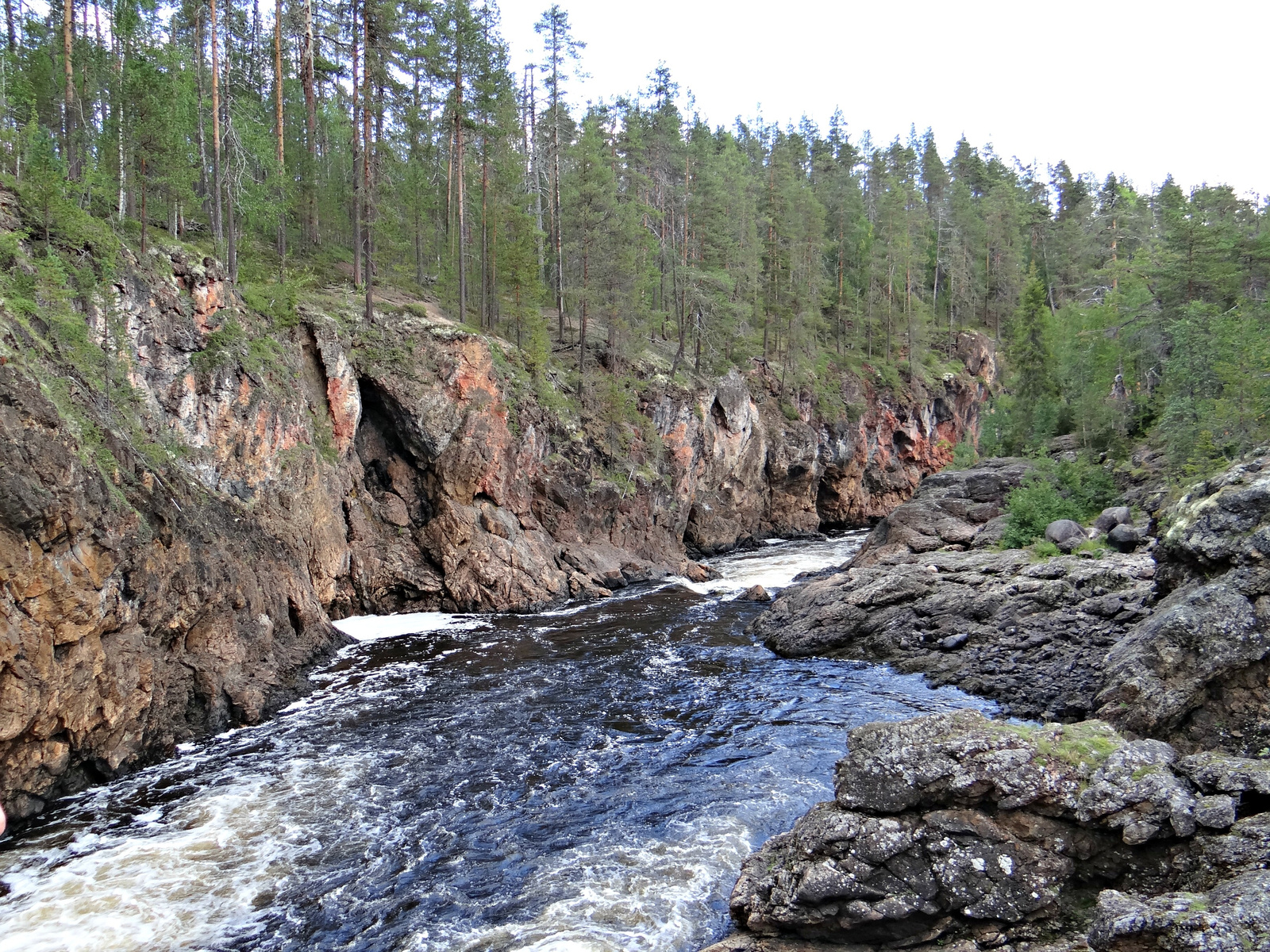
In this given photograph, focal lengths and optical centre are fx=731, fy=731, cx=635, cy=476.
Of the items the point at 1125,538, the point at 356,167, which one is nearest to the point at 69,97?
the point at 356,167

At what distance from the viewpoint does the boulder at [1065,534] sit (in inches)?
753

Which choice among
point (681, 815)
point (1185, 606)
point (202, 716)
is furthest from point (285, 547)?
point (1185, 606)

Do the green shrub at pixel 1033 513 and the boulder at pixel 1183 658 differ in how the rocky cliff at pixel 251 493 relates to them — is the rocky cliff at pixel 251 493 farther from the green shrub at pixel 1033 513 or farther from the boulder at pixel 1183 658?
the boulder at pixel 1183 658

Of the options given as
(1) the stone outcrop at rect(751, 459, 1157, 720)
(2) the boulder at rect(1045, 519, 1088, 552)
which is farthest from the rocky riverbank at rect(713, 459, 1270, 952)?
(2) the boulder at rect(1045, 519, 1088, 552)

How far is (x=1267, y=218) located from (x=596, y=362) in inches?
1213

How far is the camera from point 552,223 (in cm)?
3966

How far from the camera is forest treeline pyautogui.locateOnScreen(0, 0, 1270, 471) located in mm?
20312

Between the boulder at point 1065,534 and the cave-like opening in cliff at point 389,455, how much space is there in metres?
19.1

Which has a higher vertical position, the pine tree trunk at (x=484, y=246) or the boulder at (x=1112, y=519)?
the pine tree trunk at (x=484, y=246)

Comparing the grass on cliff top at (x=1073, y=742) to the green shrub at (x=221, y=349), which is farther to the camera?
the green shrub at (x=221, y=349)

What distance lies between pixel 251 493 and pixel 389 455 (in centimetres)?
763

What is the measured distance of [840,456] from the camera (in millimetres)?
48781

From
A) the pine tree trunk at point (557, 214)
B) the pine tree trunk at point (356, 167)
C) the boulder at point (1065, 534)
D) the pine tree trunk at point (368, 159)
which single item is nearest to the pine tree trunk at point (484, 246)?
the pine tree trunk at point (557, 214)

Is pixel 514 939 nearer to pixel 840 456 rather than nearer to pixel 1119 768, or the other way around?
pixel 1119 768
